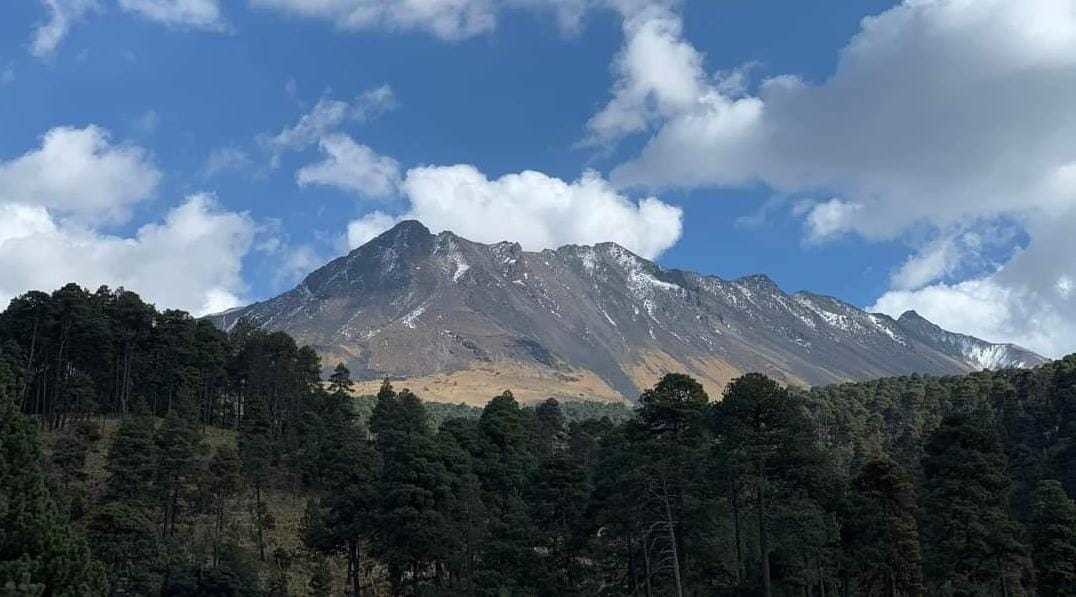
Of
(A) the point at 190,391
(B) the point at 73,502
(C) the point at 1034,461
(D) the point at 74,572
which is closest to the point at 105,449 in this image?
(A) the point at 190,391

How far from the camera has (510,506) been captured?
47.4 m

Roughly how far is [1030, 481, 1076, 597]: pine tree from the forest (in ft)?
0.28

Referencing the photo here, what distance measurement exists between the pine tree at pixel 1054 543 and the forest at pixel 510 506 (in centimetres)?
9

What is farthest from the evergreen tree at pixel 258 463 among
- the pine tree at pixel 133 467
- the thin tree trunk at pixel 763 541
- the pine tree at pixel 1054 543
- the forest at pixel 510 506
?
the pine tree at pixel 1054 543

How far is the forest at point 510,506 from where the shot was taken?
120 feet

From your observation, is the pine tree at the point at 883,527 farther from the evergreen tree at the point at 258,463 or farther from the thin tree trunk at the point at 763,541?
the evergreen tree at the point at 258,463

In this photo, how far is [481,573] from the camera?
135 ft

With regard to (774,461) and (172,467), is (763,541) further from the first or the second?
(172,467)

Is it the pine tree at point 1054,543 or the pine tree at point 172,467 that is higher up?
the pine tree at point 172,467

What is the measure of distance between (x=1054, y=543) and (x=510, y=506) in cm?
2767

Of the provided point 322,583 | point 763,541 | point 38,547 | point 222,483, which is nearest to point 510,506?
point 322,583

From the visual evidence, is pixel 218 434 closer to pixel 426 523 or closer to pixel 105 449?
pixel 105 449

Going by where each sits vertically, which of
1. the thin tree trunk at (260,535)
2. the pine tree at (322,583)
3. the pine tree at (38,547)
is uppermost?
the pine tree at (38,547)

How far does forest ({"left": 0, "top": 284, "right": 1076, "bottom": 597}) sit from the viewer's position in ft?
120
